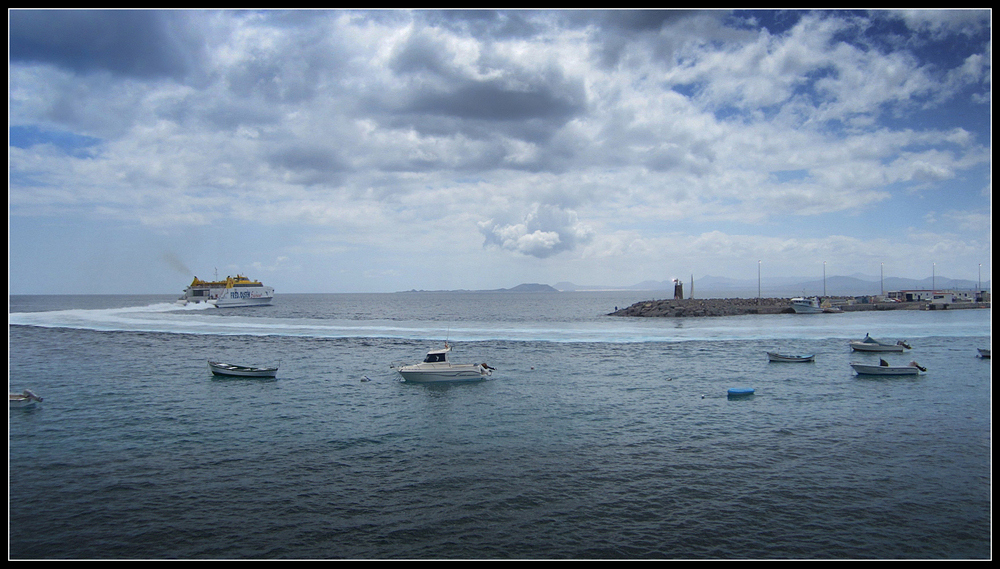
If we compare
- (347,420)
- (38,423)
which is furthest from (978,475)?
(38,423)

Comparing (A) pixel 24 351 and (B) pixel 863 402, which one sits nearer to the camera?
(B) pixel 863 402

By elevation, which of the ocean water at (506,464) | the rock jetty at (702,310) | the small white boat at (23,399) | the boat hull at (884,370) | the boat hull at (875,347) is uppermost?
the rock jetty at (702,310)

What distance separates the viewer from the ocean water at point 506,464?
47.2 feet

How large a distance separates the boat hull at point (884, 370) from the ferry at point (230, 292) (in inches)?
5780

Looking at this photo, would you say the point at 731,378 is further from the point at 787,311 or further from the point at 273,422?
the point at 787,311

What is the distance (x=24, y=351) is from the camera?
5178 centimetres

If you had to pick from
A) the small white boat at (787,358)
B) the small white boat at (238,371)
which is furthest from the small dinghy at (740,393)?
the small white boat at (238,371)

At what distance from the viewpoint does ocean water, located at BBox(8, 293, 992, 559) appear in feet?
47.2

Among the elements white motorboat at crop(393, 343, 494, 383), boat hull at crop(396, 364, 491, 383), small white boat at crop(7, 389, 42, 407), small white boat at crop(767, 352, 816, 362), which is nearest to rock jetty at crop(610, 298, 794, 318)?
small white boat at crop(767, 352, 816, 362)

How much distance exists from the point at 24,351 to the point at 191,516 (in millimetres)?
53126

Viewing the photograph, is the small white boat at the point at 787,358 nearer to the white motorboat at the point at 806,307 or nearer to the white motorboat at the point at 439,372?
the white motorboat at the point at 439,372

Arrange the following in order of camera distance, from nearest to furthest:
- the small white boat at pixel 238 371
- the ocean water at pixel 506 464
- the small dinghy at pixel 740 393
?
the ocean water at pixel 506 464, the small dinghy at pixel 740 393, the small white boat at pixel 238 371

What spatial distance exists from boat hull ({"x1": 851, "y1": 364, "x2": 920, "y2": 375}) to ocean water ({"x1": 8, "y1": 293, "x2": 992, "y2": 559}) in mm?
859

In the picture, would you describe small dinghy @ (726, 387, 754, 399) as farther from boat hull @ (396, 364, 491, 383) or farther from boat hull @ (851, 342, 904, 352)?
boat hull @ (851, 342, 904, 352)
